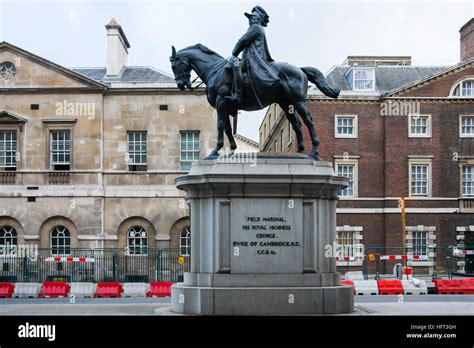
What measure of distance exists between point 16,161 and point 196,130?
11.3 m

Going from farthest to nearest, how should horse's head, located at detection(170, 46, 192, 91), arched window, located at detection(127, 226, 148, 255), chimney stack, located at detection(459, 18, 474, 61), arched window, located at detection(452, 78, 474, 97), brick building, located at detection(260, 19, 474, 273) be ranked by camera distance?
1. chimney stack, located at detection(459, 18, 474, 61)
2. arched window, located at detection(452, 78, 474, 97)
3. brick building, located at detection(260, 19, 474, 273)
4. arched window, located at detection(127, 226, 148, 255)
5. horse's head, located at detection(170, 46, 192, 91)

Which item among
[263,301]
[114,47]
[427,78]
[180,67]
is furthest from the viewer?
[114,47]

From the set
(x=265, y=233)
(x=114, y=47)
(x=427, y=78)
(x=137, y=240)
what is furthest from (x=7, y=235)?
(x=265, y=233)

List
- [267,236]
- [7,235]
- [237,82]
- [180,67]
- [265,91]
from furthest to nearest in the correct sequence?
Result: [7,235]
[180,67]
[265,91]
[237,82]
[267,236]

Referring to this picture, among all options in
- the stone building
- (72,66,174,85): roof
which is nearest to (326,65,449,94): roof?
the stone building

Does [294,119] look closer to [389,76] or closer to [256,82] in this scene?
[256,82]

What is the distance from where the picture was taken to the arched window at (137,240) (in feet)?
134

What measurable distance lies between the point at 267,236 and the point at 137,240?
92.0ft

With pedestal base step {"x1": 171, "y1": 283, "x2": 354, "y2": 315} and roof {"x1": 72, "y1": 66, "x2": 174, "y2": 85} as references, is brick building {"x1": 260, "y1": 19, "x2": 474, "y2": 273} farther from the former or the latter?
pedestal base step {"x1": 171, "y1": 283, "x2": 354, "y2": 315}

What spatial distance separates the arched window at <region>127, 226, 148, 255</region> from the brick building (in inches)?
492

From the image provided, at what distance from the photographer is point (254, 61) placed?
595 inches

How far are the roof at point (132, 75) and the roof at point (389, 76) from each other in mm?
11626

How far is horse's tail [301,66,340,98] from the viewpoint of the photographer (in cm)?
1547

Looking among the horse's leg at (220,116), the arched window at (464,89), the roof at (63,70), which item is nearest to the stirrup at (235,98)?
the horse's leg at (220,116)
